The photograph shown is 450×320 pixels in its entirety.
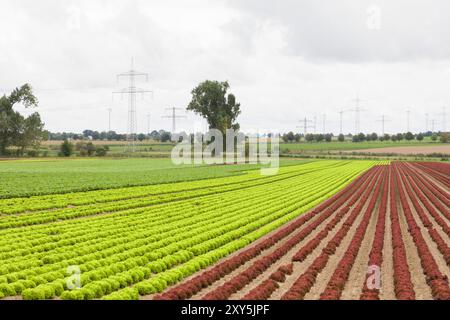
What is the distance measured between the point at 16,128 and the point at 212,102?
45.9 meters

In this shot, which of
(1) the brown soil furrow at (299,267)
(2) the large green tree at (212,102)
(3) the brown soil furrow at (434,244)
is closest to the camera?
(1) the brown soil furrow at (299,267)

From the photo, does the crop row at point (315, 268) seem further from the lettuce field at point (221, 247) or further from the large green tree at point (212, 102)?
the large green tree at point (212, 102)

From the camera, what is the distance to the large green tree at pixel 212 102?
135 metres

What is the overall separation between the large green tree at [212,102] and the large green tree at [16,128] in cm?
3748

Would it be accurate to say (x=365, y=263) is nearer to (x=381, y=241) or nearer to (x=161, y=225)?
(x=381, y=241)

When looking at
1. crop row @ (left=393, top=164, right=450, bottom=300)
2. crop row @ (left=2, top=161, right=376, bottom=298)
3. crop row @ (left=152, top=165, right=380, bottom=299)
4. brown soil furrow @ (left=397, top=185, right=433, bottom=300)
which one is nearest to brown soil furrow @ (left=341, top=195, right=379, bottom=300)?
brown soil furrow @ (left=397, top=185, right=433, bottom=300)

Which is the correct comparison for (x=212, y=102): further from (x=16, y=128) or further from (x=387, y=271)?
(x=387, y=271)

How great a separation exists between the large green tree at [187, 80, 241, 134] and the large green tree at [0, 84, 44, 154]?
123ft

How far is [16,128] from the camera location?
113375 millimetres

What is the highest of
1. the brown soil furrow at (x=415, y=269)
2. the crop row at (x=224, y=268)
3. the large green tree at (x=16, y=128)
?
the large green tree at (x=16, y=128)

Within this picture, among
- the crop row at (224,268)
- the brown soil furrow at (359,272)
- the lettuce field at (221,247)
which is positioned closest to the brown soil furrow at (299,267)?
the lettuce field at (221,247)

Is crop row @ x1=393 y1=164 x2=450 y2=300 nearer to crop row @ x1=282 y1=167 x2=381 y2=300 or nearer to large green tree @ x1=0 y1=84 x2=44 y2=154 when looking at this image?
crop row @ x1=282 y1=167 x2=381 y2=300

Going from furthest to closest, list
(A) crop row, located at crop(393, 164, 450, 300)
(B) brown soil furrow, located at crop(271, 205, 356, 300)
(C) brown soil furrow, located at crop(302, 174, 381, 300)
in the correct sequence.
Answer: (B) brown soil furrow, located at crop(271, 205, 356, 300)
(C) brown soil furrow, located at crop(302, 174, 381, 300)
(A) crop row, located at crop(393, 164, 450, 300)

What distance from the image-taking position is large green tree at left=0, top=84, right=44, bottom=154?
4427 inches
